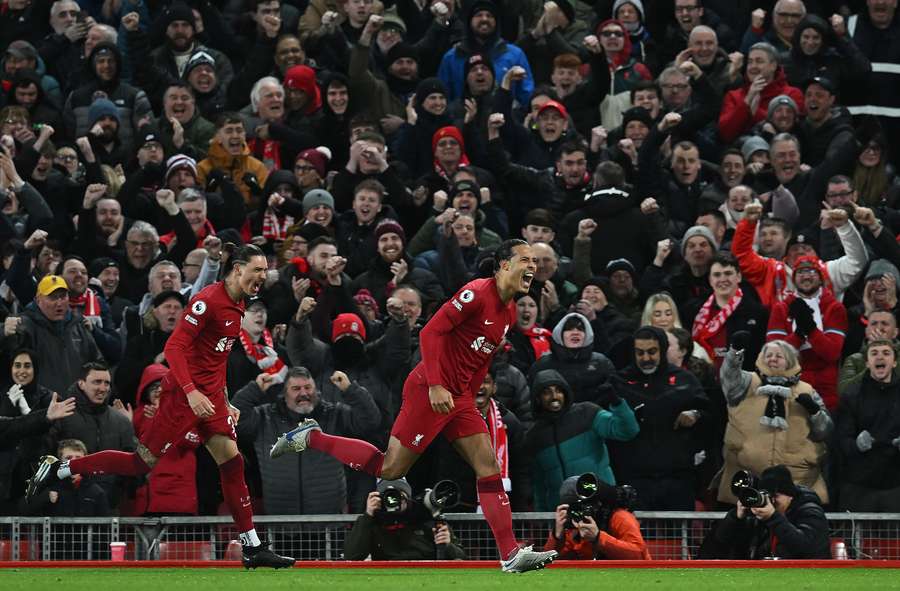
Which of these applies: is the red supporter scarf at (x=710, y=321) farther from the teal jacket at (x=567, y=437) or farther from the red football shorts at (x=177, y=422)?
the red football shorts at (x=177, y=422)

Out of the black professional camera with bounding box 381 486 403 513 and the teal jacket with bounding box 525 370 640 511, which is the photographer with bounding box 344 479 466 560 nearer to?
the black professional camera with bounding box 381 486 403 513

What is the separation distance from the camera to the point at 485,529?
533 inches

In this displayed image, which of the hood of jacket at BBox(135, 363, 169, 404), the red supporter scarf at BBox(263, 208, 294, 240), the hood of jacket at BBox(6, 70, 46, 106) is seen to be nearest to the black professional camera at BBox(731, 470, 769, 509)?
the hood of jacket at BBox(135, 363, 169, 404)

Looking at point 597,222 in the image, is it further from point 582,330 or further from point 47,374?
point 47,374

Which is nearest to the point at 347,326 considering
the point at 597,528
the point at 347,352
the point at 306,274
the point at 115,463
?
the point at 347,352

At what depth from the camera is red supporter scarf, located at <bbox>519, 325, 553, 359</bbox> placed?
51.5 ft

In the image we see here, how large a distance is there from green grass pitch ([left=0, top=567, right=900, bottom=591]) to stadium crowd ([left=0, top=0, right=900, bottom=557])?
114cm

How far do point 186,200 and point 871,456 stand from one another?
264 inches

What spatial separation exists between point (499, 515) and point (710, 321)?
4.51m

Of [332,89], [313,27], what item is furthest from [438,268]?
[313,27]

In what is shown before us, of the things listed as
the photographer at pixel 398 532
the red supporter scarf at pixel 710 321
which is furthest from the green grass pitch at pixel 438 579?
the red supporter scarf at pixel 710 321

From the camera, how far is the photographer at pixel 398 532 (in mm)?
13023

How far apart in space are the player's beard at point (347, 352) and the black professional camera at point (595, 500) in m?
2.92

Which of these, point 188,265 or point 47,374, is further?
point 188,265
